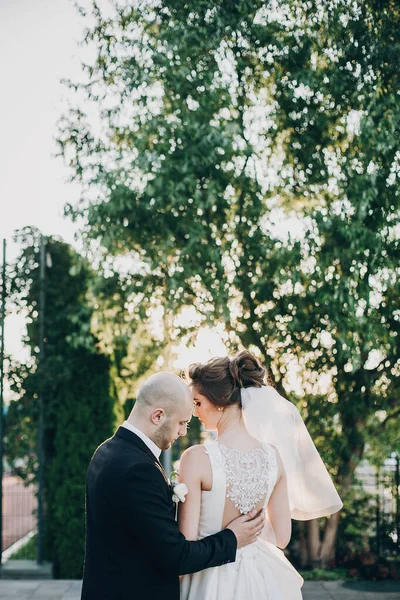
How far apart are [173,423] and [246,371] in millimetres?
506

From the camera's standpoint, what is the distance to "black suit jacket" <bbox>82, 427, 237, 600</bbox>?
2.32m

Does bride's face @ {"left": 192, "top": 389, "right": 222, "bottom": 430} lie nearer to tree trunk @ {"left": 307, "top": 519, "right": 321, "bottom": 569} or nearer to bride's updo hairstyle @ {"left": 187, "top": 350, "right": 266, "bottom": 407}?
bride's updo hairstyle @ {"left": 187, "top": 350, "right": 266, "bottom": 407}

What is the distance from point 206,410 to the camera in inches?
110

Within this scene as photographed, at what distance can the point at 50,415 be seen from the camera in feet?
26.4

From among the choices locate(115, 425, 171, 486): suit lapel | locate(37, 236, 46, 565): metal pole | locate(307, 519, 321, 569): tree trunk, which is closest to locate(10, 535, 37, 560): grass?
locate(37, 236, 46, 565): metal pole

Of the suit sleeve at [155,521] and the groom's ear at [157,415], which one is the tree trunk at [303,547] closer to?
the suit sleeve at [155,521]

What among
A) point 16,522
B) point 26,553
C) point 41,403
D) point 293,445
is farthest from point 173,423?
point 16,522

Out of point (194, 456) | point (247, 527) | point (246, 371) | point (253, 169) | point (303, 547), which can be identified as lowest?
point (303, 547)

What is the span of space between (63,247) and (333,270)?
11.4 feet

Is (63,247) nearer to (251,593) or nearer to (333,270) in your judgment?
(333,270)

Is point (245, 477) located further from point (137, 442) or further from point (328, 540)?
point (328, 540)

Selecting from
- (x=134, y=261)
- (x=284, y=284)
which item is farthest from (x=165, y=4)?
(x=284, y=284)

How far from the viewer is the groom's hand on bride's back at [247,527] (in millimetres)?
2658

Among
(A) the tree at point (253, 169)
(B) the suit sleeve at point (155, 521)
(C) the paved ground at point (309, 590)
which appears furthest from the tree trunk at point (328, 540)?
(B) the suit sleeve at point (155, 521)
